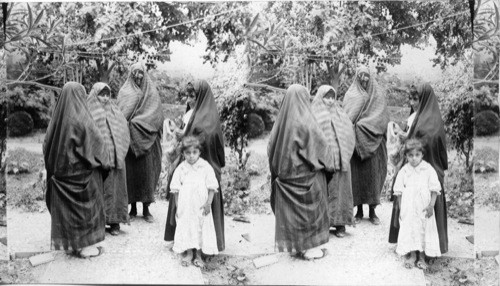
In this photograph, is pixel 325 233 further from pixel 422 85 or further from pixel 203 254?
pixel 422 85

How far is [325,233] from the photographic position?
18.4 feet

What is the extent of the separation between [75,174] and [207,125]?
1.21 m

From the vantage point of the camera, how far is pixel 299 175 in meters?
5.55

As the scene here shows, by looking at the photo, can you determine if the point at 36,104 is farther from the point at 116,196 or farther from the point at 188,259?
the point at 188,259

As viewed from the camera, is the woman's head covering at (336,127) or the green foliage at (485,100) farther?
the green foliage at (485,100)

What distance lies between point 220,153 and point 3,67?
6.95 feet

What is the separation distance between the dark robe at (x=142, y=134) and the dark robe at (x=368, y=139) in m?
1.66

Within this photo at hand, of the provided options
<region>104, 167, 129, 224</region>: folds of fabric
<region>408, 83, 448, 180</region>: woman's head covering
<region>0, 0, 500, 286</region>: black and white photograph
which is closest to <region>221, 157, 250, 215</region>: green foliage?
<region>0, 0, 500, 286</region>: black and white photograph

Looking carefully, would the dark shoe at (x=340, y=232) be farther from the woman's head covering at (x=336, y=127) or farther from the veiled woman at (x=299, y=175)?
the woman's head covering at (x=336, y=127)

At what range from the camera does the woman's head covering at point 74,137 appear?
560 cm

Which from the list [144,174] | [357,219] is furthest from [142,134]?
[357,219]

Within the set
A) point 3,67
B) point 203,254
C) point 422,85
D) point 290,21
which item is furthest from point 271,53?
point 3,67

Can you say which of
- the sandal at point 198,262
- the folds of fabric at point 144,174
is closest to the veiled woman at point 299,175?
the sandal at point 198,262

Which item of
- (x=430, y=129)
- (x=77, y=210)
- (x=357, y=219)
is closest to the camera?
(x=430, y=129)
